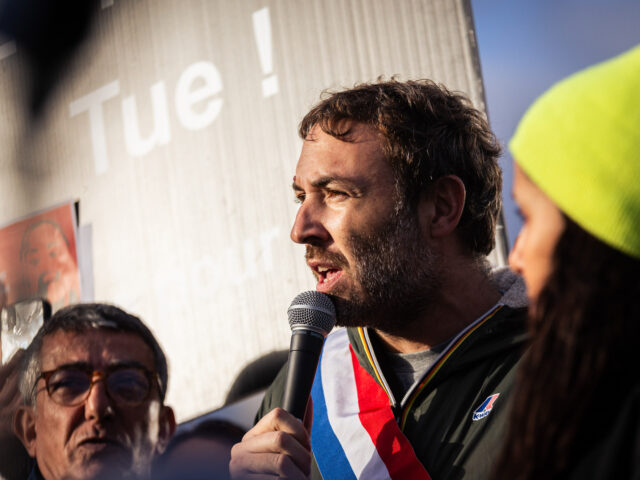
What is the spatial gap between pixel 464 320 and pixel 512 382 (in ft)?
0.84

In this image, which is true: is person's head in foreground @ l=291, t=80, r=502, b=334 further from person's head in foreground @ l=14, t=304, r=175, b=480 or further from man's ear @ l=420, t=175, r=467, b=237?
person's head in foreground @ l=14, t=304, r=175, b=480

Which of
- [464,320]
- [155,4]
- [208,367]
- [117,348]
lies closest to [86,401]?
[117,348]

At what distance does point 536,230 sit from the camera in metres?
0.88

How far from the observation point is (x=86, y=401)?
1941mm

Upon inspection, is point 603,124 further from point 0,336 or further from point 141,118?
point 0,336

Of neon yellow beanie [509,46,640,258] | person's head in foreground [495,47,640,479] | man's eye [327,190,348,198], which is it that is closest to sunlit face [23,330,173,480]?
man's eye [327,190,348,198]

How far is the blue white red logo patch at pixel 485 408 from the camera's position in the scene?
4.99ft

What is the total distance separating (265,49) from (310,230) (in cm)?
85

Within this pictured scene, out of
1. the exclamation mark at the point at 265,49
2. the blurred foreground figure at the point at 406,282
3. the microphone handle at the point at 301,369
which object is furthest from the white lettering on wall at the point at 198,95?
the microphone handle at the point at 301,369

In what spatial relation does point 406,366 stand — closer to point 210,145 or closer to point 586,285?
point 586,285

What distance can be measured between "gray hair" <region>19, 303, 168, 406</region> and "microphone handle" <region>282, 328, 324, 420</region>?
822 millimetres

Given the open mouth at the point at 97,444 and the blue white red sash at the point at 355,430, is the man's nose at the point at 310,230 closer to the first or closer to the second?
the blue white red sash at the point at 355,430

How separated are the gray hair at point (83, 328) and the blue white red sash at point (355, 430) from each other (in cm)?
56

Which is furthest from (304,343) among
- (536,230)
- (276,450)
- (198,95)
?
(198,95)
